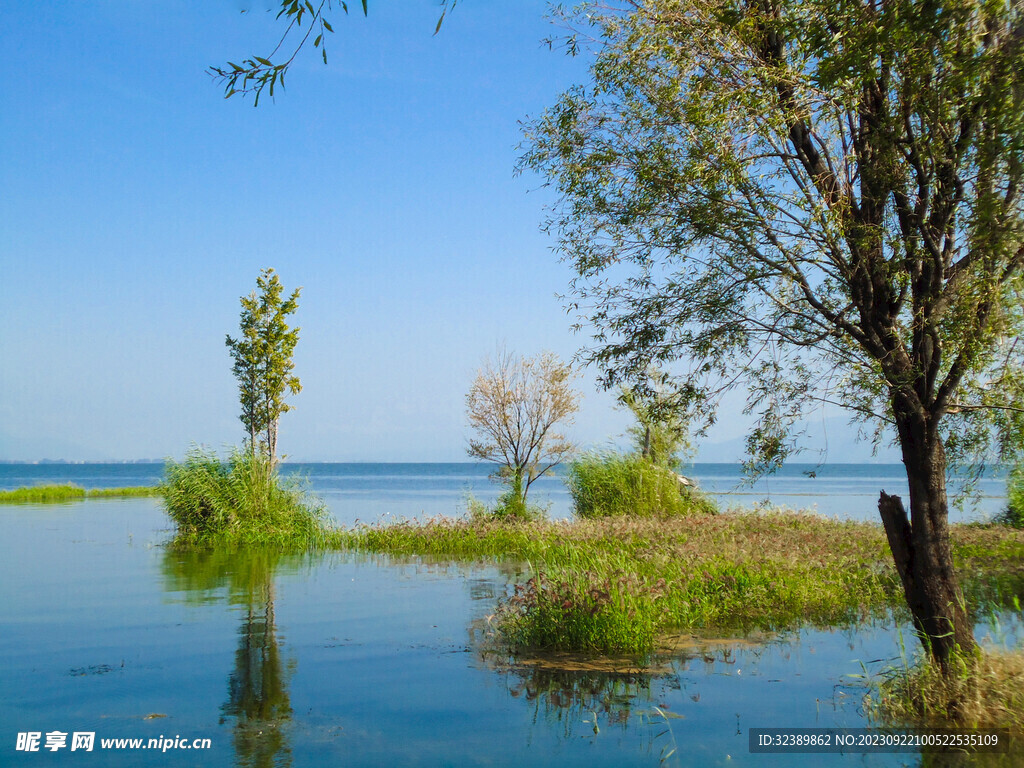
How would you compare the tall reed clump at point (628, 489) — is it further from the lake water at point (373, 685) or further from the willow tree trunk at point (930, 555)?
the willow tree trunk at point (930, 555)

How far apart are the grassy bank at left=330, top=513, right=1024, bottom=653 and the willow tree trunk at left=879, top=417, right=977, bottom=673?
305 centimetres

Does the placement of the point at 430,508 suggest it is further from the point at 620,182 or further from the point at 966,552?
the point at 620,182

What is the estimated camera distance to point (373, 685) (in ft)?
25.3

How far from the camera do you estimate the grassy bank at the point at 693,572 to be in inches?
352

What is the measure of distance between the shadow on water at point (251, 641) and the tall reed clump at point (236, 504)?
Answer: 3.64 feet

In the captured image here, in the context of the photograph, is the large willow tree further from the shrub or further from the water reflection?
the shrub

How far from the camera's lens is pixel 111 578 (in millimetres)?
14461

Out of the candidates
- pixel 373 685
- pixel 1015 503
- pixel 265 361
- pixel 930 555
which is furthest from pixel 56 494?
pixel 930 555

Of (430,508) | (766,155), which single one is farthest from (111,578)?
(430,508)

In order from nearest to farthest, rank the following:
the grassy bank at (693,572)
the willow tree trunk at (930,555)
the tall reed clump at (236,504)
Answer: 1. the willow tree trunk at (930,555)
2. the grassy bank at (693,572)
3. the tall reed clump at (236,504)

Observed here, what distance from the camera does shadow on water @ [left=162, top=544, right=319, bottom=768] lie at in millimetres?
6070

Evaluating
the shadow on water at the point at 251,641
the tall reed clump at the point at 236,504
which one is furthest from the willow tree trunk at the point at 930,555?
the tall reed clump at the point at 236,504

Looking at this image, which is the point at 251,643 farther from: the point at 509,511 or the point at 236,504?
the point at 509,511

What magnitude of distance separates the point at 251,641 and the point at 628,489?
13335 mm
